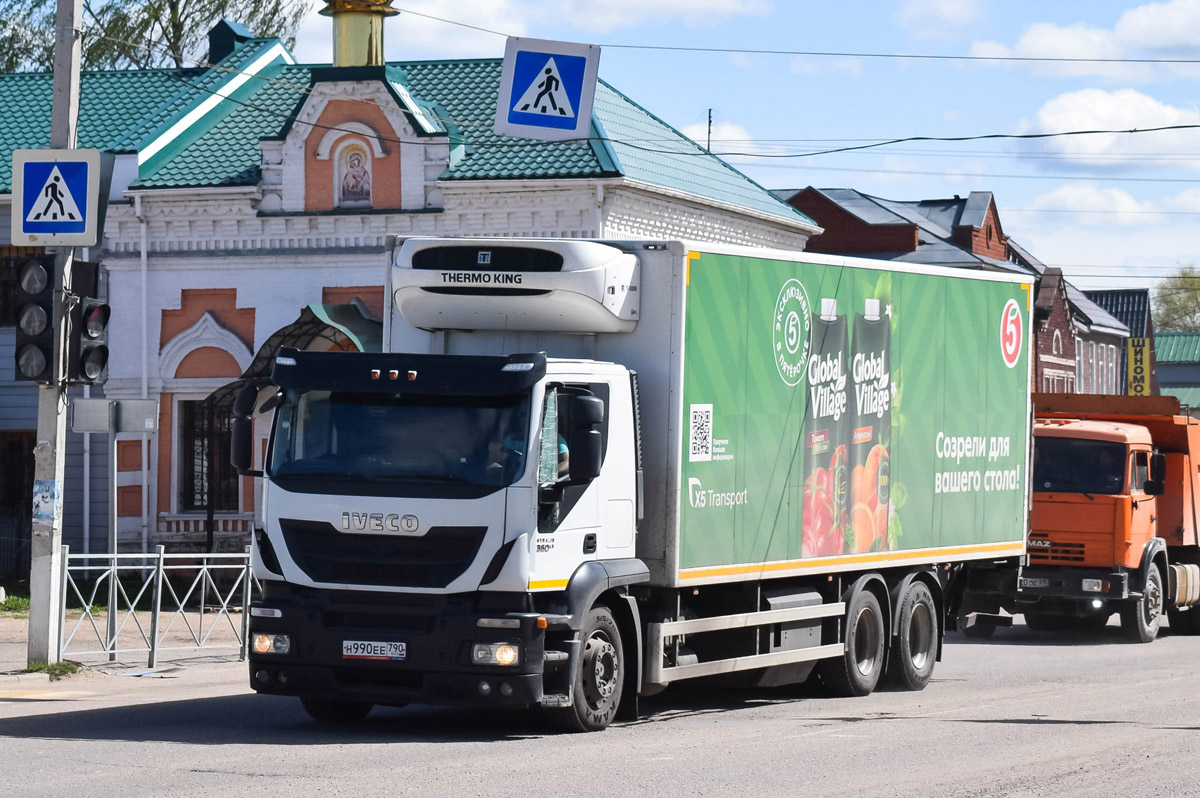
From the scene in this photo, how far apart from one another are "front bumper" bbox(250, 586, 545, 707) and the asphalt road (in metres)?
0.36

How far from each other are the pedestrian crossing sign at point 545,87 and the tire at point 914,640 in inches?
232

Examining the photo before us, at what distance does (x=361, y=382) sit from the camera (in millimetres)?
11562

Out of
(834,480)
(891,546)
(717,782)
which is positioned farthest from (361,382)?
(891,546)

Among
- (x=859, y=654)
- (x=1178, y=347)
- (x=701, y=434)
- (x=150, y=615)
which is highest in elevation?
(x=1178, y=347)

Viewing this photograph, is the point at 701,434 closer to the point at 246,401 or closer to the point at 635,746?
the point at 635,746

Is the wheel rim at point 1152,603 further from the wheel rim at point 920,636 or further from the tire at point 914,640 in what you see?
the wheel rim at point 920,636

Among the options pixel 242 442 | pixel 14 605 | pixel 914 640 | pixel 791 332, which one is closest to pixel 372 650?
pixel 242 442

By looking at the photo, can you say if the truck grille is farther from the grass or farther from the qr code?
the grass

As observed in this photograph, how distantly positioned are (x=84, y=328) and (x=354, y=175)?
12.5 m

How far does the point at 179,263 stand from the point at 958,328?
50.8 ft

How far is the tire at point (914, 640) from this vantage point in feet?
51.0

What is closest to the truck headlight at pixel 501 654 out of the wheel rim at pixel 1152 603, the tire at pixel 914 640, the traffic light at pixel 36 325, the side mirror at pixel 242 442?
the side mirror at pixel 242 442

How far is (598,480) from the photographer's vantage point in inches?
468

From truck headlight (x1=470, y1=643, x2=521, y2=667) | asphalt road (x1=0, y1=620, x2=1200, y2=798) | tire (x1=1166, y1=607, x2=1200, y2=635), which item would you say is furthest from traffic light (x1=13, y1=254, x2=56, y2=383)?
tire (x1=1166, y1=607, x2=1200, y2=635)
